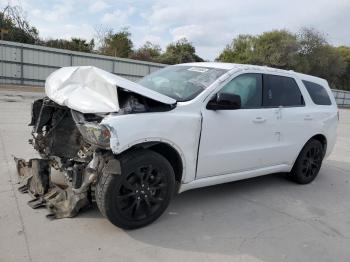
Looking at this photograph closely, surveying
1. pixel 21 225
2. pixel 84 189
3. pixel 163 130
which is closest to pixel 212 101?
pixel 163 130

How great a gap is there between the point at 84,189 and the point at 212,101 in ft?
5.72

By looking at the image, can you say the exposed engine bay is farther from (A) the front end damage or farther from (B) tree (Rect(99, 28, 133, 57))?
(B) tree (Rect(99, 28, 133, 57))

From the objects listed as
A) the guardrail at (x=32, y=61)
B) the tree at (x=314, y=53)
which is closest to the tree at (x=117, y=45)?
the guardrail at (x=32, y=61)

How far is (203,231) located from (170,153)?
0.92 m

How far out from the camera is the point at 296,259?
3619 millimetres

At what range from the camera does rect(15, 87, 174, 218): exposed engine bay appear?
3.65 m

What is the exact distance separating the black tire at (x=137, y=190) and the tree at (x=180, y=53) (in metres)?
35.6

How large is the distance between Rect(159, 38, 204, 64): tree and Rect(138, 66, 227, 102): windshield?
112 feet

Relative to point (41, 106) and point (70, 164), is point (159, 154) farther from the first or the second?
point (41, 106)

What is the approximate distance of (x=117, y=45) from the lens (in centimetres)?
3500

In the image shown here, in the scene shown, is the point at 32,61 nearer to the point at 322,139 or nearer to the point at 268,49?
the point at 322,139

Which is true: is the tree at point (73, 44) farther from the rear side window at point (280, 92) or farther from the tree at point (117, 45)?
the rear side window at point (280, 92)

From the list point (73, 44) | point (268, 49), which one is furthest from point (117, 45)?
point (268, 49)

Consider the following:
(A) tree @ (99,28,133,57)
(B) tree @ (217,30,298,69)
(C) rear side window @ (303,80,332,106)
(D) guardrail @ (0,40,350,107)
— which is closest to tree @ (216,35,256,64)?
(B) tree @ (217,30,298,69)
